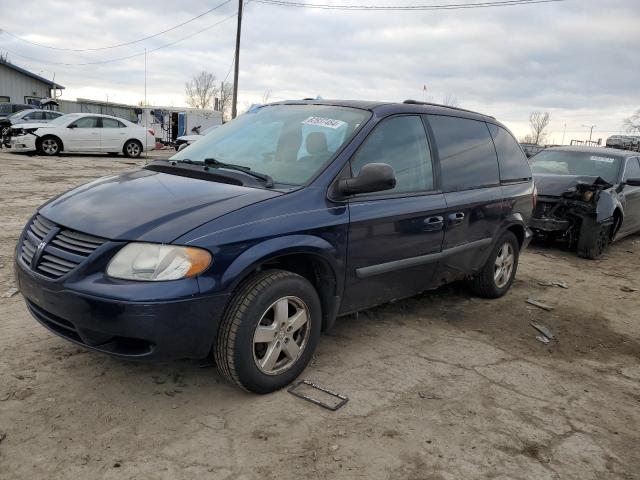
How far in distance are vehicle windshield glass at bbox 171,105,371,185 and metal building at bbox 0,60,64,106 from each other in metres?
38.8

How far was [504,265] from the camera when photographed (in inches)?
205

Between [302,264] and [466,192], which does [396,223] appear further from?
[466,192]

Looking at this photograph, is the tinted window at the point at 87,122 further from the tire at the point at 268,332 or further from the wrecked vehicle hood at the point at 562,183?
the tire at the point at 268,332

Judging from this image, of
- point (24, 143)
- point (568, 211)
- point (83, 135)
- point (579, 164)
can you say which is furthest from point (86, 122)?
point (568, 211)

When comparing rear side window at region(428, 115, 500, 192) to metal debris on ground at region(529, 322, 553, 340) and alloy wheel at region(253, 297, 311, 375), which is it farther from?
alloy wheel at region(253, 297, 311, 375)

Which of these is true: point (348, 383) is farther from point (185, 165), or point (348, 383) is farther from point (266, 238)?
point (185, 165)

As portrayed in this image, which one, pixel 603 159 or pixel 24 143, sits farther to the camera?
pixel 24 143

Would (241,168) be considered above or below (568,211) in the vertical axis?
above

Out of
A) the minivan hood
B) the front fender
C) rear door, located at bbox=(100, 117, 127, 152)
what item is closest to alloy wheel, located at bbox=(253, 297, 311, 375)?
the front fender

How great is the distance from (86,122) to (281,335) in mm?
16757

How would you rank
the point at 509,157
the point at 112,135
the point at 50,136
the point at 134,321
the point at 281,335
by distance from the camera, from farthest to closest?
the point at 112,135 → the point at 50,136 → the point at 509,157 → the point at 281,335 → the point at 134,321

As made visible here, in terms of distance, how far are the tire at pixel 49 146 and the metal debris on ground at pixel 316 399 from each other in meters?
16.5

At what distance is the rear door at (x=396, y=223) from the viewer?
11.0 feet

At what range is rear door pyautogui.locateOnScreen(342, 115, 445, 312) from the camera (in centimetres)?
337
